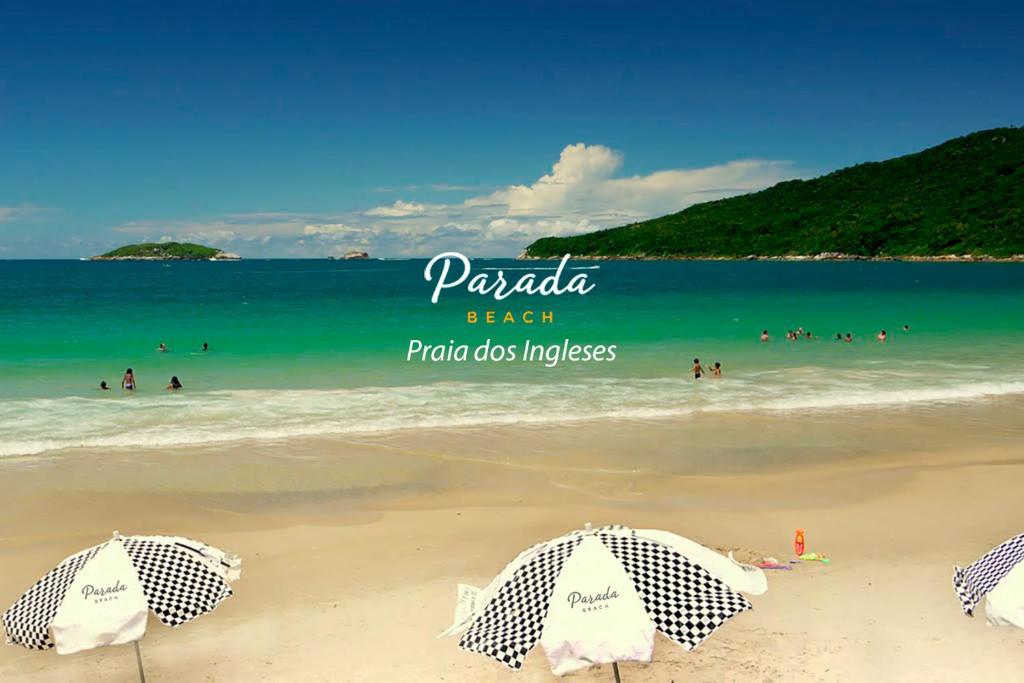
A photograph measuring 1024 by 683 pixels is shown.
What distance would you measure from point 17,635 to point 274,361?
28339 millimetres

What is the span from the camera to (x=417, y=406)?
23.7m

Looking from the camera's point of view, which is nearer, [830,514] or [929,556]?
[929,556]

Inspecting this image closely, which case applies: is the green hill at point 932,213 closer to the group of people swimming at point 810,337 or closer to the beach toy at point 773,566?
the group of people swimming at point 810,337

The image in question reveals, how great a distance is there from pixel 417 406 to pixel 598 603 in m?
18.2

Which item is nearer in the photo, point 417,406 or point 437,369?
point 417,406

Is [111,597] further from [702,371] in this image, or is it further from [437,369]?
[702,371]

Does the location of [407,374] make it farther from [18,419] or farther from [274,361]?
[18,419]

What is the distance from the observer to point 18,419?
72.7 feet

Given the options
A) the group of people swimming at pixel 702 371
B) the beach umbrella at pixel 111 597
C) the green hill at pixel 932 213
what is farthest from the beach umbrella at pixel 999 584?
A: the green hill at pixel 932 213

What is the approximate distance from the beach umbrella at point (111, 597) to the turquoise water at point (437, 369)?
515 inches

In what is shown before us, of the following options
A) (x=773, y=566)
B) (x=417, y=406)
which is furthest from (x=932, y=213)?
(x=773, y=566)

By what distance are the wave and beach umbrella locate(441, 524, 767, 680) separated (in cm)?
1491

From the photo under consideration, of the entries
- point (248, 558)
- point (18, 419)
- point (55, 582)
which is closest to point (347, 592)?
→ point (248, 558)

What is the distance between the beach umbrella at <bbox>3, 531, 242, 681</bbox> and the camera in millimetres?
6641
